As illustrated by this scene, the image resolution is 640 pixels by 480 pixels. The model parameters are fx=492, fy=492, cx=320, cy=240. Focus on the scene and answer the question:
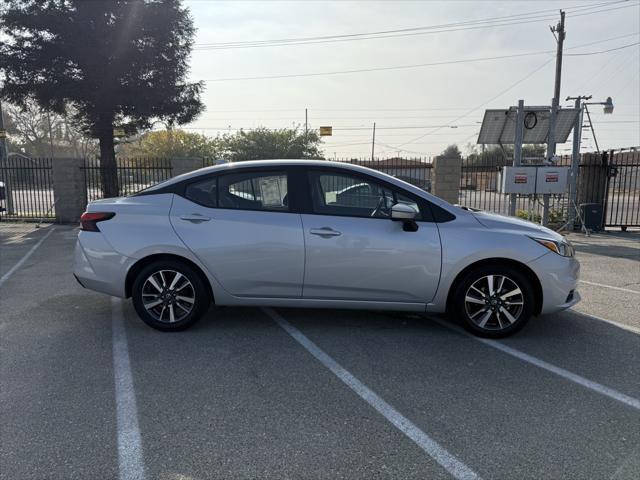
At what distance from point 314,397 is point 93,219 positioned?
2.81m

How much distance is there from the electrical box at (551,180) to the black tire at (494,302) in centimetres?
688

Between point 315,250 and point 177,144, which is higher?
point 177,144

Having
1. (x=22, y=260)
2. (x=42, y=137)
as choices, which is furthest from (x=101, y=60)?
(x=42, y=137)

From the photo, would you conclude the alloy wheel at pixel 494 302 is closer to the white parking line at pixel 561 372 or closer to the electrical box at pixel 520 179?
the white parking line at pixel 561 372

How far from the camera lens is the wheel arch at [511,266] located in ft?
14.6

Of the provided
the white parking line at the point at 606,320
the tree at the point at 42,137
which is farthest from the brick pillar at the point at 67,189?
the tree at the point at 42,137

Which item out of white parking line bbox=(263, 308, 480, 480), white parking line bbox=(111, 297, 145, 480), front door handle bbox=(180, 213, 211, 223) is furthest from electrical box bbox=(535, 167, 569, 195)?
white parking line bbox=(111, 297, 145, 480)

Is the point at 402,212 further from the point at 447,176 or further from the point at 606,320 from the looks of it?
the point at 447,176

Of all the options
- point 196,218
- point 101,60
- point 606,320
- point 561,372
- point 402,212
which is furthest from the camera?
point 101,60

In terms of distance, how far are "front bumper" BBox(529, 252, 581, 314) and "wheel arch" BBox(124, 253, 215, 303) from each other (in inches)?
118

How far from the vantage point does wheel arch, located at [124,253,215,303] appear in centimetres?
462

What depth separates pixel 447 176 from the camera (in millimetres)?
13789

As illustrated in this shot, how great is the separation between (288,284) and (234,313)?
1056 millimetres

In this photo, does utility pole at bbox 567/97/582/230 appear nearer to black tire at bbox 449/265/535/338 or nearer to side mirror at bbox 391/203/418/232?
black tire at bbox 449/265/535/338
